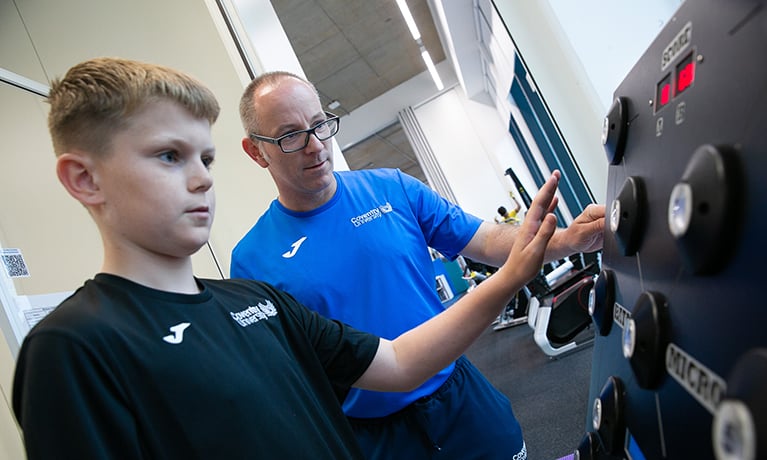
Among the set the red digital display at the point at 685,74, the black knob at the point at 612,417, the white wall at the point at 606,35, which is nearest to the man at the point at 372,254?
the black knob at the point at 612,417

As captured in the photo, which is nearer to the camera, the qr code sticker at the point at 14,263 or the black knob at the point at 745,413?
the black knob at the point at 745,413

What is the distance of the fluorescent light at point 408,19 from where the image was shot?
748 centimetres

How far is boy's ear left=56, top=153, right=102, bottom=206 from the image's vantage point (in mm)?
692

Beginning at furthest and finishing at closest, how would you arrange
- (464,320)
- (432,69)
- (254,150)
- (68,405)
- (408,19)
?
(432,69) < (408,19) < (254,150) < (464,320) < (68,405)

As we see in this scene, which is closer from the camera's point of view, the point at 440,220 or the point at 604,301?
the point at 604,301

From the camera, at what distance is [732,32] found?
0.34 meters

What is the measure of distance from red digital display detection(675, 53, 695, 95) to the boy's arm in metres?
0.33

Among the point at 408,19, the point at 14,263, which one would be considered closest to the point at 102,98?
the point at 14,263

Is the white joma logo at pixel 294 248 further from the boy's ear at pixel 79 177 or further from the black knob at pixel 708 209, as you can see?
the black knob at pixel 708 209

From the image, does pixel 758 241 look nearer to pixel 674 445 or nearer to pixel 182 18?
pixel 674 445

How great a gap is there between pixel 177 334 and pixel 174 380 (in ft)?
0.22

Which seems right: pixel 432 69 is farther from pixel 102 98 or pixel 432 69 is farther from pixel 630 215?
pixel 630 215

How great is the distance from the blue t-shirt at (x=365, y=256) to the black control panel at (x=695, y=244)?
64cm

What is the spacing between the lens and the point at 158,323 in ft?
2.27
